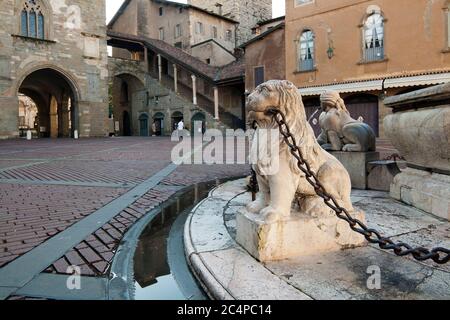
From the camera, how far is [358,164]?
4824 mm

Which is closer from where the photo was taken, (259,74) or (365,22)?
(365,22)

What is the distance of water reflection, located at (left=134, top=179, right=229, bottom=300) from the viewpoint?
2090mm

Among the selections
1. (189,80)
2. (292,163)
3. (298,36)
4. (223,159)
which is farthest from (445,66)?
(189,80)

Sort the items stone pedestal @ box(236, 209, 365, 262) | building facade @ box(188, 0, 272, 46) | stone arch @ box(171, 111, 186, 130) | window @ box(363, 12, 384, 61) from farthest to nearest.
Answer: building facade @ box(188, 0, 272, 46) < stone arch @ box(171, 111, 186, 130) < window @ box(363, 12, 384, 61) < stone pedestal @ box(236, 209, 365, 262)

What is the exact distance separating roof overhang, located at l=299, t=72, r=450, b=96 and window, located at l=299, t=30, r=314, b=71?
1.77 meters

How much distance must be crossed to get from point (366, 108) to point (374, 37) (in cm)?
410

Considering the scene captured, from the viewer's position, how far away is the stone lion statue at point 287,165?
2.34 m

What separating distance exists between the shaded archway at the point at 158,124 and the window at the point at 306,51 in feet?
51.3

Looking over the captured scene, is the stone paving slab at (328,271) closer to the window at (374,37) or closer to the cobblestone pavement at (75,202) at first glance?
the cobblestone pavement at (75,202)

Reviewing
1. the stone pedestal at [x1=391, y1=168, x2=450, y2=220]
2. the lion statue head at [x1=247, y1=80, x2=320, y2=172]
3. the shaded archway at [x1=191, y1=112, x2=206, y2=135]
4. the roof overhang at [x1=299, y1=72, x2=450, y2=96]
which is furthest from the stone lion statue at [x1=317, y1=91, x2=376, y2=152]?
the shaded archway at [x1=191, y1=112, x2=206, y2=135]

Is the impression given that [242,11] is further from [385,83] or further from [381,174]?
[381,174]

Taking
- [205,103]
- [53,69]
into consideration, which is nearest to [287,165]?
[53,69]

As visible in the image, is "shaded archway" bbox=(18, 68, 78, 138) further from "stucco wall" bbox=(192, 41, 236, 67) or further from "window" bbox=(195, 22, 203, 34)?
"window" bbox=(195, 22, 203, 34)

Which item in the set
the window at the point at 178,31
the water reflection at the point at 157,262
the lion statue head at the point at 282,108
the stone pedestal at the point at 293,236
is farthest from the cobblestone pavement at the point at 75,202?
the window at the point at 178,31
